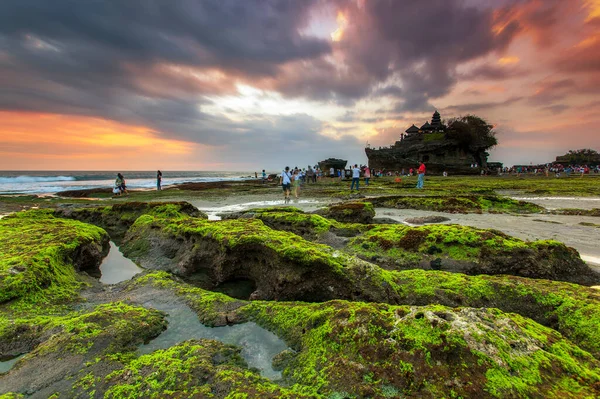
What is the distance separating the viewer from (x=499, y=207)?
1266cm

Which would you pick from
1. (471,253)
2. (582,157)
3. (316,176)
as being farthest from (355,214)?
(582,157)

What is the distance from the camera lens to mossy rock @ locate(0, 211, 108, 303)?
411 cm

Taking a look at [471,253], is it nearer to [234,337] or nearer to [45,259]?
[234,337]

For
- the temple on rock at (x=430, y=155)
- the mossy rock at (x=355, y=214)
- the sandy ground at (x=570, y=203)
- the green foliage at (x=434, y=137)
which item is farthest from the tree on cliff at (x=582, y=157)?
the mossy rock at (x=355, y=214)

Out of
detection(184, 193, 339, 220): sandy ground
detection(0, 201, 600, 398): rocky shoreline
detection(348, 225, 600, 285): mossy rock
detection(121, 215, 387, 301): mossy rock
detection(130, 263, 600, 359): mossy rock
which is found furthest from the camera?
detection(184, 193, 339, 220): sandy ground

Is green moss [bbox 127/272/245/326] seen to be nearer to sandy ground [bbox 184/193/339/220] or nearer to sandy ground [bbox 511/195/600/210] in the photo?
sandy ground [bbox 184/193/339/220]

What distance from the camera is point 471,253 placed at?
5.36 m

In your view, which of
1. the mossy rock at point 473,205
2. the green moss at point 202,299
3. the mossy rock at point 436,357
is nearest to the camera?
the mossy rock at point 436,357

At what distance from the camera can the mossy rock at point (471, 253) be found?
4918mm

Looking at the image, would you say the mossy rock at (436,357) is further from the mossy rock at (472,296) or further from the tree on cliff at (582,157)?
the tree on cliff at (582,157)

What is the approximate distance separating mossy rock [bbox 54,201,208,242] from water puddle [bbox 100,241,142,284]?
2.63 meters

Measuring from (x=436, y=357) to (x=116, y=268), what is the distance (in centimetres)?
673

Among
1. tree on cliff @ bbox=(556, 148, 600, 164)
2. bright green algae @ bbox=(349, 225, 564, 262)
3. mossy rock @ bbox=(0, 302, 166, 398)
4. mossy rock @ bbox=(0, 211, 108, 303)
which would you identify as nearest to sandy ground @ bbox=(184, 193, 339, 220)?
mossy rock @ bbox=(0, 211, 108, 303)

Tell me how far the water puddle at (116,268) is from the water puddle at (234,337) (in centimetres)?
289
